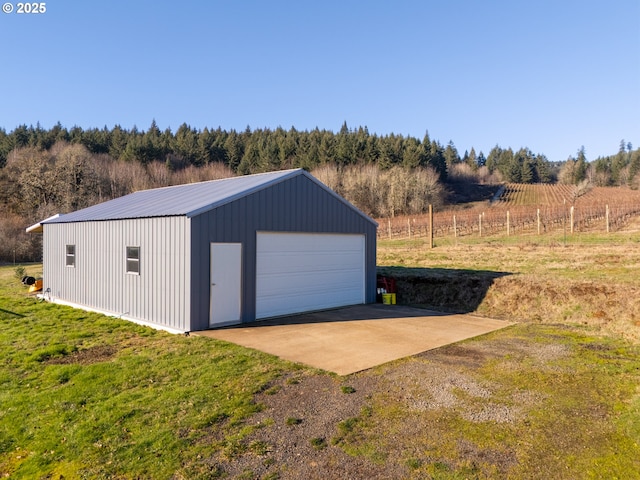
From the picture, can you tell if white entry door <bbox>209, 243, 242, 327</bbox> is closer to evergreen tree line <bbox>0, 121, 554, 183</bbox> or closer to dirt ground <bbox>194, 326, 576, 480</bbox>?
dirt ground <bbox>194, 326, 576, 480</bbox>

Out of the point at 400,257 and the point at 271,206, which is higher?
the point at 271,206

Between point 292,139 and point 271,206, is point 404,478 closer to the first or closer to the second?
point 271,206

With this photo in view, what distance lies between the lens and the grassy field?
432 cm

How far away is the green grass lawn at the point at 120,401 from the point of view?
4453 millimetres

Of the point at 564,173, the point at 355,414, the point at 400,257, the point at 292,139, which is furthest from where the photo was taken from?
the point at 564,173

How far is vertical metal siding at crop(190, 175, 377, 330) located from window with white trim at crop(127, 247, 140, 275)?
2.35 m

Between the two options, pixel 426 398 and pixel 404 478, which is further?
pixel 426 398

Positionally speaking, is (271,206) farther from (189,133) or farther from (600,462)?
(189,133)

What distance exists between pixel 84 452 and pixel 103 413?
988 millimetres

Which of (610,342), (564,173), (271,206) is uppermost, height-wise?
(564,173)

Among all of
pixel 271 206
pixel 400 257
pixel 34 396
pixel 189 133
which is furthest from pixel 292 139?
pixel 34 396

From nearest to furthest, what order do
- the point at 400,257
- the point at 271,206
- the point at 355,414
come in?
the point at 355,414
the point at 271,206
the point at 400,257

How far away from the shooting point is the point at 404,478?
405cm

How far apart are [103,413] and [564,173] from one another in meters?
116
